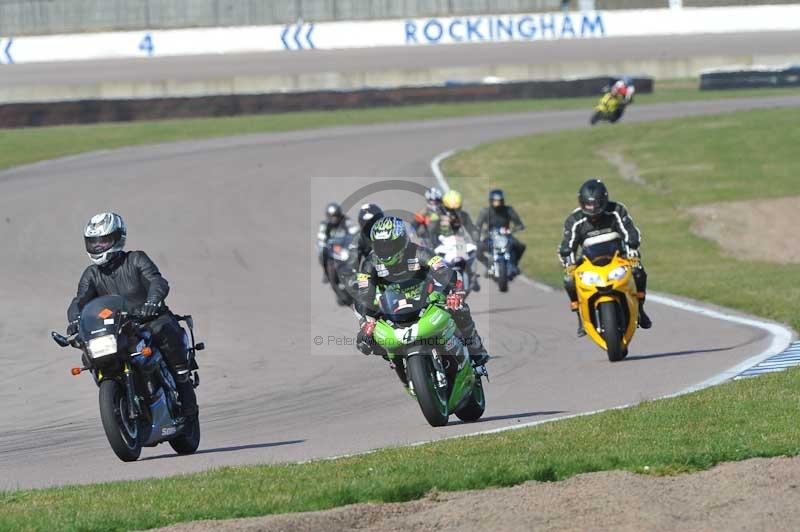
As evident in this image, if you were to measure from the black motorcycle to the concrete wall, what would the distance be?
50.6 metres

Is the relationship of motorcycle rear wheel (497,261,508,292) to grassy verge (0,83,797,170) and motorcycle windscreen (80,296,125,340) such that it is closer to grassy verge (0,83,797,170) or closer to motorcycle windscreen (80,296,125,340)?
motorcycle windscreen (80,296,125,340)

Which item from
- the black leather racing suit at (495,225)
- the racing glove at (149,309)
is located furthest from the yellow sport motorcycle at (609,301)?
the black leather racing suit at (495,225)

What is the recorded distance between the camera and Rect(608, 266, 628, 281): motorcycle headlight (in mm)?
14914

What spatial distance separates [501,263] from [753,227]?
8.03 m

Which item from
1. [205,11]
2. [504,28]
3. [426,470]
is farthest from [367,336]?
[205,11]

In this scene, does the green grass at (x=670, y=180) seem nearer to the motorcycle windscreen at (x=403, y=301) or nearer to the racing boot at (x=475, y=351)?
the racing boot at (x=475, y=351)

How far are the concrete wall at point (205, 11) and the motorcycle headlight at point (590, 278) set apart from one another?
4648cm

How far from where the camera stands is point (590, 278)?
15016 millimetres

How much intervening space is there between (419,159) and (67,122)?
41.7ft

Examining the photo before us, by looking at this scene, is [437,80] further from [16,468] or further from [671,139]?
[16,468]

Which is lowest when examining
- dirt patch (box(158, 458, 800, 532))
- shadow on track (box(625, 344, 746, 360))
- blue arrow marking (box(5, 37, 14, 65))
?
dirt patch (box(158, 458, 800, 532))

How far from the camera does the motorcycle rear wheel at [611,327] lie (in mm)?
14734

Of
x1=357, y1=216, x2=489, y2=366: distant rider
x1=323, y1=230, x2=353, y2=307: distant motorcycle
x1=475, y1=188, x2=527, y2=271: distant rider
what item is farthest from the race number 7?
x1=357, y1=216, x2=489, y2=366: distant rider

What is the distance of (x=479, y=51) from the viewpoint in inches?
2282
